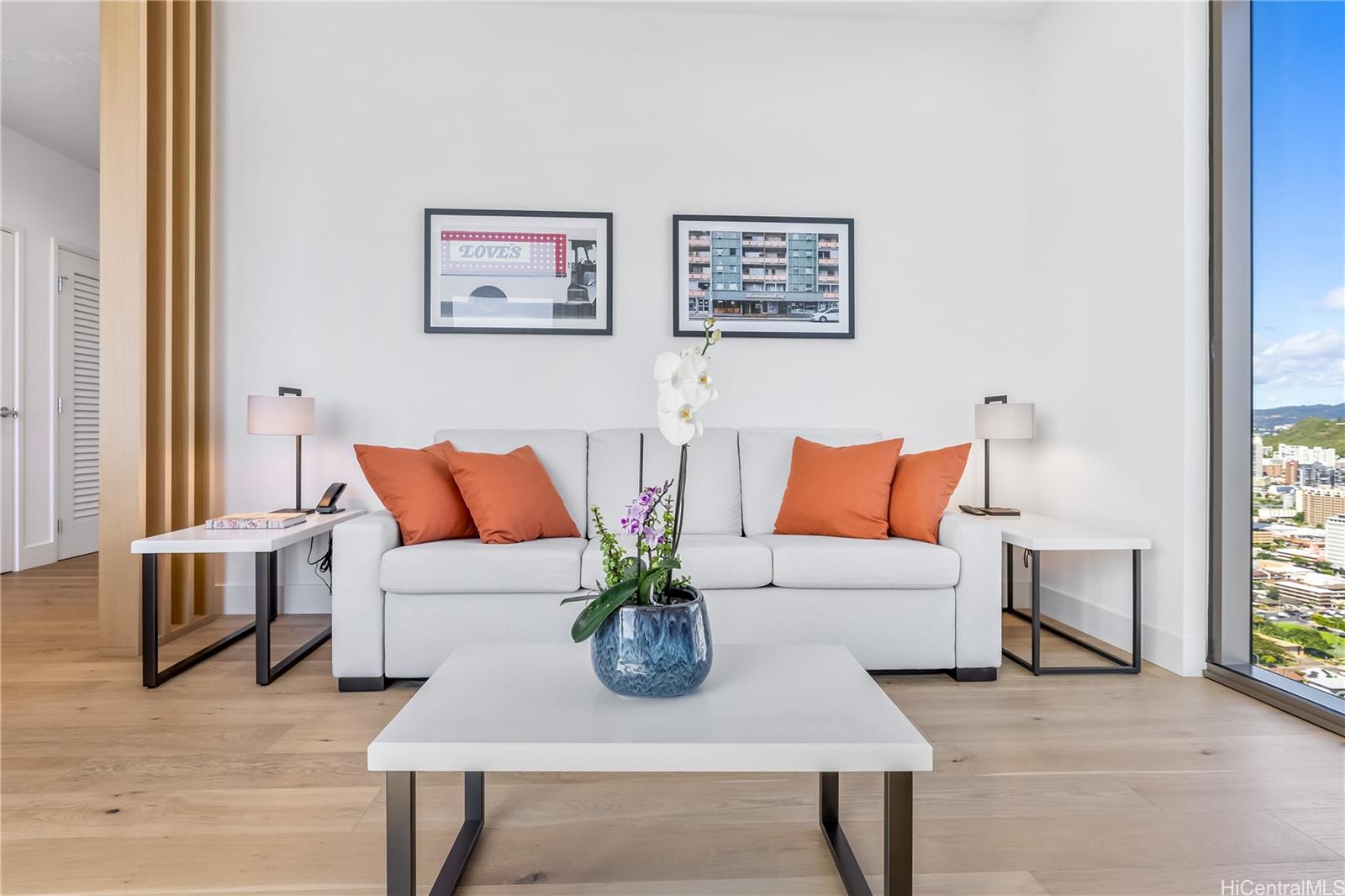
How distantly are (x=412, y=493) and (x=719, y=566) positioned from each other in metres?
1.16

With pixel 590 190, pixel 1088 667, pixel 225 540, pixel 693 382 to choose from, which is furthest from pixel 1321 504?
pixel 225 540

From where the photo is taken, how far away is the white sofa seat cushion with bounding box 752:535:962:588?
260cm

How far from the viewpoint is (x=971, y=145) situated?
375 centimetres

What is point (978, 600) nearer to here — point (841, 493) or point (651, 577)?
point (841, 493)

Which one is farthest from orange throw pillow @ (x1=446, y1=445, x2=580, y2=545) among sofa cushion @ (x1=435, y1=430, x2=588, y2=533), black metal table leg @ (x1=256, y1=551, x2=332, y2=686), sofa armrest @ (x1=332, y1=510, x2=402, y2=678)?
black metal table leg @ (x1=256, y1=551, x2=332, y2=686)

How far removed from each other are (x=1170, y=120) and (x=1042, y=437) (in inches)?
58.7

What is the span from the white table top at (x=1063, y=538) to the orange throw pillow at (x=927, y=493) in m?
0.29

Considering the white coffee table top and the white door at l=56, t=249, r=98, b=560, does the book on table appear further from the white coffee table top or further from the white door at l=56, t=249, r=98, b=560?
the white door at l=56, t=249, r=98, b=560

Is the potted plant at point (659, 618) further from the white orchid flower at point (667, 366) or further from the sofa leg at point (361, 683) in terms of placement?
the sofa leg at point (361, 683)

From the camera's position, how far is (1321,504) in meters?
2.25

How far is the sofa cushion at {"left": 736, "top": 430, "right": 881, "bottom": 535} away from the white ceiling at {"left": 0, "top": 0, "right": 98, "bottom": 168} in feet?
12.4

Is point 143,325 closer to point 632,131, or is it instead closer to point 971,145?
point 632,131

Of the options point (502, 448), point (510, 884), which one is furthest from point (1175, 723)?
point (502, 448)

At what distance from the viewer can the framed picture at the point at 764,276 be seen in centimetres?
362
